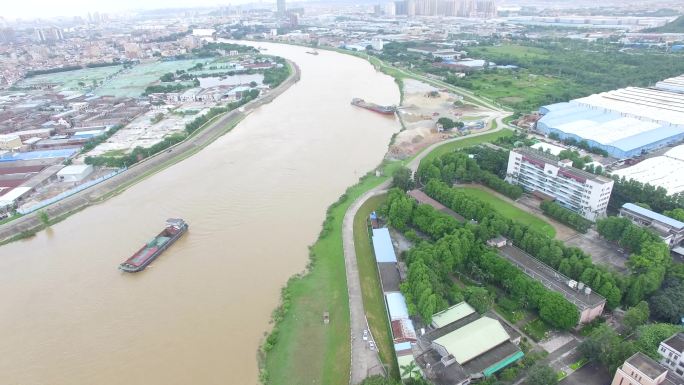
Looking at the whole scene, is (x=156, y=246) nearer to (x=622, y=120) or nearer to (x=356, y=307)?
(x=356, y=307)

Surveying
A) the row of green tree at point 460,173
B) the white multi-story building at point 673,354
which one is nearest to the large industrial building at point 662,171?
the row of green tree at point 460,173

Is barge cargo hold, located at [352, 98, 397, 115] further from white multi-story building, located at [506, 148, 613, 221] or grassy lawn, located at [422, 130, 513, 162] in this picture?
white multi-story building, located at [506, 148, 613, 221]

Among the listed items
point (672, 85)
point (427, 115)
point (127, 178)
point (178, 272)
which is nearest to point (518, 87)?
point (672, 85)

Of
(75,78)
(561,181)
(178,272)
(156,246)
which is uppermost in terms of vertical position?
(75,78)

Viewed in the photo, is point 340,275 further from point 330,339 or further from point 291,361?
point 291,361

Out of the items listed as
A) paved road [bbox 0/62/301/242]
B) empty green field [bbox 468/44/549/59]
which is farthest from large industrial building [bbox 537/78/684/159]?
paved road [bbox 0/62/301/242]

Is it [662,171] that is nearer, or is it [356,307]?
[356,307]

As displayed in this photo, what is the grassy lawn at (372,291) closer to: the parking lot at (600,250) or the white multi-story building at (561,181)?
the white multi-story building at (561,181)
